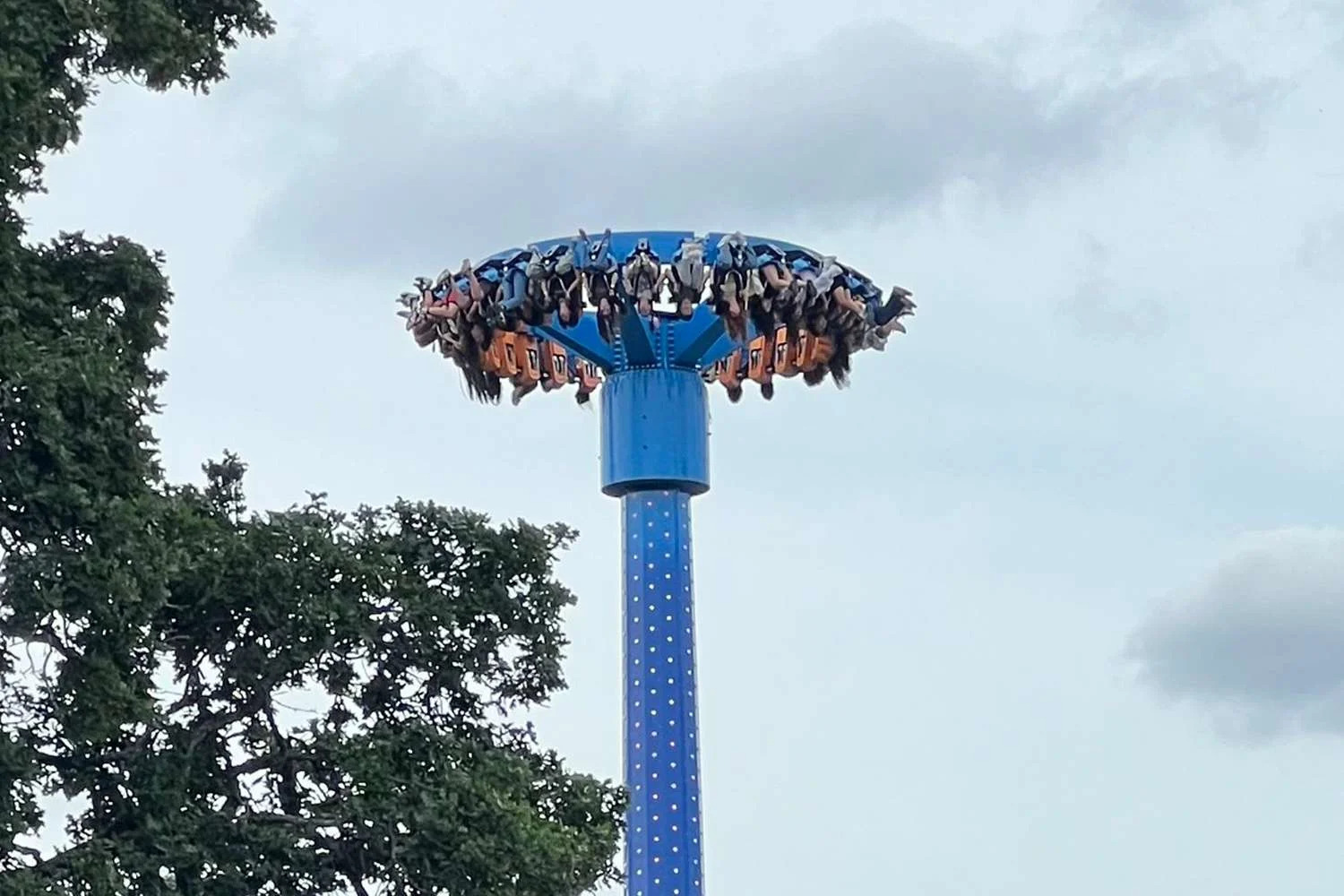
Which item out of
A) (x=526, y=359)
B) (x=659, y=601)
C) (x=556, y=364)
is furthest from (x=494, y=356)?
(x=659, y=601)

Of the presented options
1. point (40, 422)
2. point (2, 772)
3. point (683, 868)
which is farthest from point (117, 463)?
point (683, 868)

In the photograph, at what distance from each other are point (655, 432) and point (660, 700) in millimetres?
3270

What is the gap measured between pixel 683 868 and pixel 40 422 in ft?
61.4

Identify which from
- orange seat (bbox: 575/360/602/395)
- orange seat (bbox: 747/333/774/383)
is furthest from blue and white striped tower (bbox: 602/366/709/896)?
orange seat (bbox: 747/333/774/383)

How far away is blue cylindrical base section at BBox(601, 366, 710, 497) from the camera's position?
30484 mm

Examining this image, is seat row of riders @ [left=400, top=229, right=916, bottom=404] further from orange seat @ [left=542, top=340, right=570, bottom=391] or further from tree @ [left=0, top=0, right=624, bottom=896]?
tree @ [left=0, top=0, right=624, bottom=896]

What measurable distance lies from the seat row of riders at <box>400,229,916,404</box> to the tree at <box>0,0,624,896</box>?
1509 centimetres

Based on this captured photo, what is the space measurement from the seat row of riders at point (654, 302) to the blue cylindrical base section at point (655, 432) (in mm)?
812

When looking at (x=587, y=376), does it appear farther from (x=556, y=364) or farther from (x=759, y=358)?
(x=759, y=358)

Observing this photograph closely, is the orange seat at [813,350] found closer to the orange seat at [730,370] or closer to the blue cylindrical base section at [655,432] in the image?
the orange seat at [730,370]

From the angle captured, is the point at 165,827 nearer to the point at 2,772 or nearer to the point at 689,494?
the point at 2,772

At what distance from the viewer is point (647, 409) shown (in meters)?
30.5

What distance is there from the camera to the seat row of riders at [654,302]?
2948cm

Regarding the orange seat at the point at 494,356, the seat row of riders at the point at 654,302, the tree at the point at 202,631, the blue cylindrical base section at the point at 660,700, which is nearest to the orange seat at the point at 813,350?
the seat row of riders at the point at 654,302
